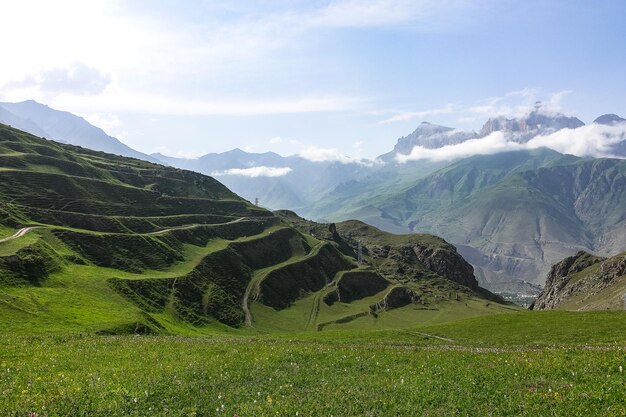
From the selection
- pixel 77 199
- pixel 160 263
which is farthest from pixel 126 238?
pixel 77 199

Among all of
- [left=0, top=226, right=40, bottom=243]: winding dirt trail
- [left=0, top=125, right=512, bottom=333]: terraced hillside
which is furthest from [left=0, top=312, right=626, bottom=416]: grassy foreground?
[left=0, top=226, right=40, bottom=243]: winding dirt trail

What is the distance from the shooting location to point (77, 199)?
182000 millimetres

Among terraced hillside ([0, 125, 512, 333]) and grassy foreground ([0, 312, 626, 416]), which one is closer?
grassy foreground ([0, 312, 626, 416])

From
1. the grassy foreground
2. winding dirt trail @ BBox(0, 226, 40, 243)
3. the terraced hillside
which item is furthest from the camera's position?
winding dirt trail @ BBox(0, 226, 40, 243)

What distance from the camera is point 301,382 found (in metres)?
23.8

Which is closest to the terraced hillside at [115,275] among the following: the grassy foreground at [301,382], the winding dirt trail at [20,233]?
the winding dirt trail at [20,233]

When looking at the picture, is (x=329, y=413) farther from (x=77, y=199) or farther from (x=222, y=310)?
(x=77, y=199)

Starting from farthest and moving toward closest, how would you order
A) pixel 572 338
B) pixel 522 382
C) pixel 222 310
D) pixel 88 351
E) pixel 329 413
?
pixel 222 310 < pixel 572 338 < pixel 88 351 < pixel 522 382 < pixel 329 413

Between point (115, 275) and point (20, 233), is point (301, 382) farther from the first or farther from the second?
point (20, 233)

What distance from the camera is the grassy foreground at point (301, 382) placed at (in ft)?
62.0

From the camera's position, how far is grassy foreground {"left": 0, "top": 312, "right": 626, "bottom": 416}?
1889 centimetres

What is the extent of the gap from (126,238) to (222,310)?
41491 millimetres

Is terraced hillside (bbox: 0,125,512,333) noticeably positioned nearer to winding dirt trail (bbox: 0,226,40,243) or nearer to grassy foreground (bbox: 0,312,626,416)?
winding dirt trail (bbox: 0,226,40,243)

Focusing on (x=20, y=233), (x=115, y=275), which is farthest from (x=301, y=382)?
(x=20, y=233)
